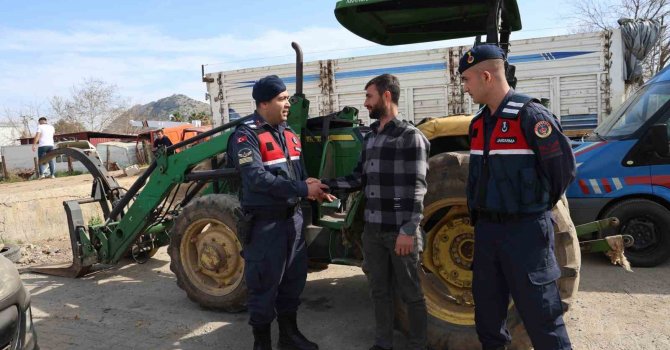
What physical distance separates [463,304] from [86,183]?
8.58 m

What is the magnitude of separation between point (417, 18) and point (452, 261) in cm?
196

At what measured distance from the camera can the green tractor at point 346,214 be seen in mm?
3395

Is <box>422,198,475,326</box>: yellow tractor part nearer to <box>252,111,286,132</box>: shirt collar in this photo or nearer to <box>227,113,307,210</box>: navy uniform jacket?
<box>227,113,307,210</box>: navy uniform jacket

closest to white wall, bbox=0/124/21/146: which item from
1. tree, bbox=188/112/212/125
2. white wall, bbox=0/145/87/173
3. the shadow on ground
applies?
tree, bbox=188/112/212/125

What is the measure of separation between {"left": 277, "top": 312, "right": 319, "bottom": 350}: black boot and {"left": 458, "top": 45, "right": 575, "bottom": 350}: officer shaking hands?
5.07 ft

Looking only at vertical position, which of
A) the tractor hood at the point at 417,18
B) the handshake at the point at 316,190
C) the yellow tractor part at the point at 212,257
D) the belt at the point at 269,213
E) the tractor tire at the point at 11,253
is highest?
the tractor hood at the point at 417,18

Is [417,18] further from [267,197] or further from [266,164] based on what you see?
[267,197]

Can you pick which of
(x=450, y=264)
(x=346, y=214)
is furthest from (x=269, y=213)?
(x=450, y=264)

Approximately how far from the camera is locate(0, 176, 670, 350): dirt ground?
379 centimetres

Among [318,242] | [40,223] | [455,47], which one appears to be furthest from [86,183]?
[455,47]

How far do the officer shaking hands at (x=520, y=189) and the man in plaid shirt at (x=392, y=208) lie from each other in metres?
0.46

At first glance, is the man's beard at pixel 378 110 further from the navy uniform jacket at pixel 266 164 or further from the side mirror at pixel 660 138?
the side mirror at pixel 660 138

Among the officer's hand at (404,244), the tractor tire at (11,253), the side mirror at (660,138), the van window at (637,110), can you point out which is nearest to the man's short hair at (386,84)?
the officer's hand at (404,244)

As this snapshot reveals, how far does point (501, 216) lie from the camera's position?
2.56 meters
